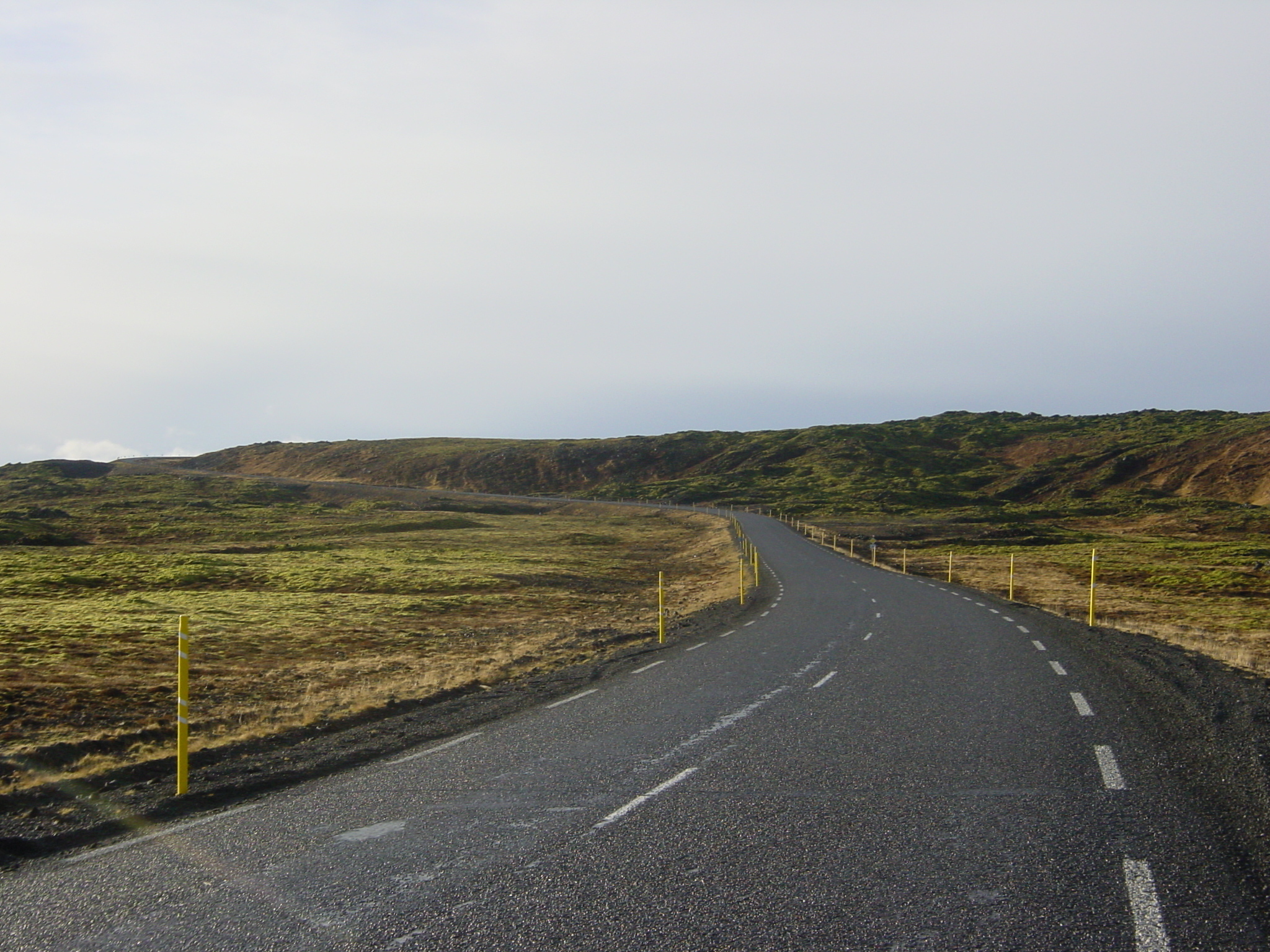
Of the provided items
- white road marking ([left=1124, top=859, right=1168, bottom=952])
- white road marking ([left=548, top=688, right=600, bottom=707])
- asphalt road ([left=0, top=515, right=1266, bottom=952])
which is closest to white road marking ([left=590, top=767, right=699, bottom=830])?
asphalt road ([left=0, top=515, right=1266, bottom=952])

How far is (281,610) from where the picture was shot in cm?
2942

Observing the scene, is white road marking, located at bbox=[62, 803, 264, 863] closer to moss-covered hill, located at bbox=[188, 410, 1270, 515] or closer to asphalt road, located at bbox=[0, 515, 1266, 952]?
asphalt road, located at bbox=[0, 515, 1266, 952]

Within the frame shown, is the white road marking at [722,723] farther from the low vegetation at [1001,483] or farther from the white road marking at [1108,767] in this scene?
the low vegetation at [1001,483]

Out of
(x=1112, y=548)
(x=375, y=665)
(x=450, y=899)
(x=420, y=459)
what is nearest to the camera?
(x=450, y=899)

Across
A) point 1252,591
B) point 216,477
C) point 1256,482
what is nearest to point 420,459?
point 216,477

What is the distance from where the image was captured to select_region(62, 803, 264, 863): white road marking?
673 centimetres

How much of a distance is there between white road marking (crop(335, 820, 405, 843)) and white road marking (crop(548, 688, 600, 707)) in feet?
17.9

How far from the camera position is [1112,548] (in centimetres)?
5897

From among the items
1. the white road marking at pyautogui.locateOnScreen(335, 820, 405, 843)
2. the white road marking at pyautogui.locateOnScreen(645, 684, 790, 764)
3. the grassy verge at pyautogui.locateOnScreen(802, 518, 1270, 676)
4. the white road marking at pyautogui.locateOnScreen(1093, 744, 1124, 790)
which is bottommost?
the grassy verge at pyautogui.locateOnScreen(802, 518, 1270, 676)

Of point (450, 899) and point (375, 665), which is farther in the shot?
point (375, 665)

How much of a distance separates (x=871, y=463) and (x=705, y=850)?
5787 inches

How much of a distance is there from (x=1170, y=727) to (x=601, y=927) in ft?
25.3

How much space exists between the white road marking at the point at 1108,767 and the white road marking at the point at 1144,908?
1.95 meters

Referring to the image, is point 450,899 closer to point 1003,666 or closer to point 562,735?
point 562,735
